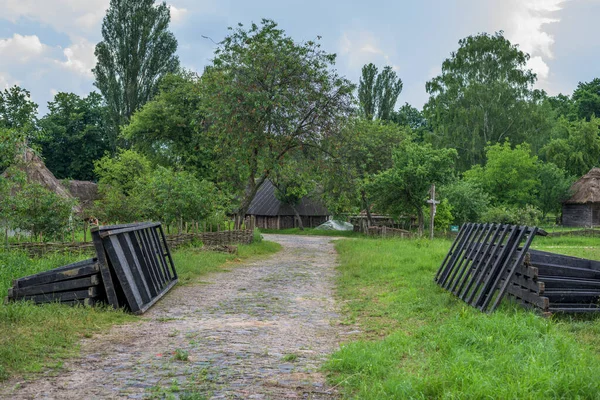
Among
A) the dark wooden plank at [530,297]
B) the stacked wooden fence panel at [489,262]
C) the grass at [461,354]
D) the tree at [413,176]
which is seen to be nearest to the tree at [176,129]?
the tree at [413,176]

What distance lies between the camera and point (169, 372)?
17.1 ft

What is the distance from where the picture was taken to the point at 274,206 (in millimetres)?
53438

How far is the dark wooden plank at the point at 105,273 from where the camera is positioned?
8219 millimetres

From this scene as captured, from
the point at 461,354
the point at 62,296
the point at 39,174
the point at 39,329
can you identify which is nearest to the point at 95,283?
the point at 62,296

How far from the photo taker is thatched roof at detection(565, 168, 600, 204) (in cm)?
4328

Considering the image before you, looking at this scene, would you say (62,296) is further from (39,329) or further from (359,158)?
(359,158)

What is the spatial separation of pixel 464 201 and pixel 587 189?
1337 cm

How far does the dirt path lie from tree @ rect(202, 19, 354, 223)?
503 inches

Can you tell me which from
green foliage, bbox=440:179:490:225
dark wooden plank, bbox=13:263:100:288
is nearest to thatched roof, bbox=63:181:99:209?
green foliage, bbox=440:179:490:225

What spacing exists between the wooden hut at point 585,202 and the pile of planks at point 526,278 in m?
38.9

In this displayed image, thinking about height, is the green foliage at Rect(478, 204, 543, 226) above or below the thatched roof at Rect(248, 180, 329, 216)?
below

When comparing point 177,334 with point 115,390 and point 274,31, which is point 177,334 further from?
point 274,31

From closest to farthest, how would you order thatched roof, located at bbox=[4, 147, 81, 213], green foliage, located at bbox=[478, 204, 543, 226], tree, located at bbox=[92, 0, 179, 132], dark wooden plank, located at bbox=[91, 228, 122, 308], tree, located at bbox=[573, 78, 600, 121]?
dark wooden plank, located at bbox=[91, 228, 122, 308] < thatched roof, located at bbox=[4, 147, 81, 213] < green foliage, located at bbox=[478, 204, 543, 226] < tree, located at bbox=[92, 0, 179, 132] < tree, located at bbox=[573, 78, 600, 121]

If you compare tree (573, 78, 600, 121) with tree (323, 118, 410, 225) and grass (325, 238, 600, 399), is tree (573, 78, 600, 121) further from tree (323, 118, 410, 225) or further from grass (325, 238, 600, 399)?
grass (325, 238, 600, 399)
